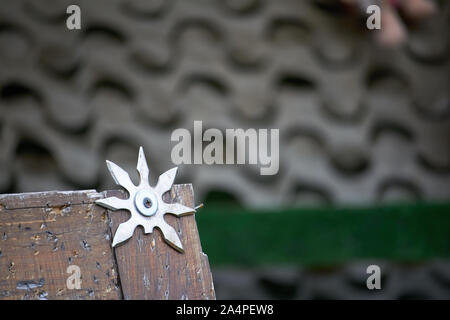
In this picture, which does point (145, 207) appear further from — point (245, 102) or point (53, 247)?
point (245, 102)

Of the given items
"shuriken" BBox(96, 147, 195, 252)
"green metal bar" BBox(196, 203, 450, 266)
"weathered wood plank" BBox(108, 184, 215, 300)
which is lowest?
"green metal bar" BBox(196, 203, 450, 266)

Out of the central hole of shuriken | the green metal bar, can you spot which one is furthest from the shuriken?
the green metal bar

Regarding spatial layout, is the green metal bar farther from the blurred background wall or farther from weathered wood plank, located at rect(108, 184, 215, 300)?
weathered wood plank, located at rect(108, 184, 215, 300)

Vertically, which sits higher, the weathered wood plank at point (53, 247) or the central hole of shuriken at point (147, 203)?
the central hole of shuriken at point (147, 203)

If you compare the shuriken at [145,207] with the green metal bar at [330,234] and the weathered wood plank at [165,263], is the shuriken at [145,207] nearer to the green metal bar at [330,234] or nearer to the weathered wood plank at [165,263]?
the weathered wood plank at [165,263]

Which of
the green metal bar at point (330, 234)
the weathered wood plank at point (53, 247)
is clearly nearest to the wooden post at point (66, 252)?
the weathered wood plank at point (53, 247)

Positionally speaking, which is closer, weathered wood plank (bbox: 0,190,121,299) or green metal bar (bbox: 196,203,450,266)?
weathered wood plank (bbox: 0,190,121,299)

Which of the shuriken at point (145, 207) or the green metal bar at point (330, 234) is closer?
the shuriken at point (145, 207)

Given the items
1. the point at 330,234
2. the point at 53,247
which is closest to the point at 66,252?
the point at 53,247

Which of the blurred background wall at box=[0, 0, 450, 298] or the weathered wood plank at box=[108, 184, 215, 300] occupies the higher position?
the blurred background wall at box=[0, 0, 450, 298]

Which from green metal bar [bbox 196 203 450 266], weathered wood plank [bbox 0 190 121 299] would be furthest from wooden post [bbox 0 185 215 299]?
green metal bar [bbox 196 203 450 266]
